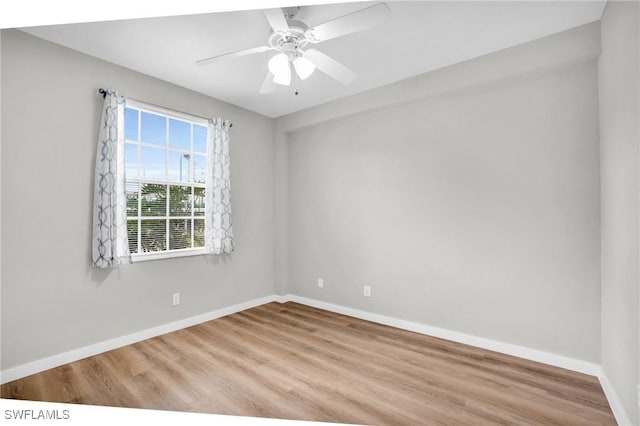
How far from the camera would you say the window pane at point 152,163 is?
3146mm

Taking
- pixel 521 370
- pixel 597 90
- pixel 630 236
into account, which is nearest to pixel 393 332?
pixel 521 370

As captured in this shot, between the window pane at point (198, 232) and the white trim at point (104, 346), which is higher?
the window pane at point (198, 232)

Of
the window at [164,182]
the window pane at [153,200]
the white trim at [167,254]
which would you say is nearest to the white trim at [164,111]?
the window at [164,182]

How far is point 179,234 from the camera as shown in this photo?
11.3ft

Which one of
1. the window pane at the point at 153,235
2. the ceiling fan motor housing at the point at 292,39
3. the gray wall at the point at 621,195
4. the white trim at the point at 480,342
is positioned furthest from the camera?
the window pane at the point at 153,235

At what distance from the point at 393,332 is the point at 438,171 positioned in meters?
1.72

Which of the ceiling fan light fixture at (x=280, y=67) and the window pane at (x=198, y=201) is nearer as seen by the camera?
the ceiling fan light fixture at (x=280, y=67)

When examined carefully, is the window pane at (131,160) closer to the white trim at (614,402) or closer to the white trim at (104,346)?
the white trim at (104,346)

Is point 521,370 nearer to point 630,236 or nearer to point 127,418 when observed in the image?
point 630,236

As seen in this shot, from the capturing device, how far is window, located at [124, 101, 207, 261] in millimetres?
3074

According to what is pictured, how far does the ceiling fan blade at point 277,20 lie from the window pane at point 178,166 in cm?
197

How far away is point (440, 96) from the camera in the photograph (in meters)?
3.11

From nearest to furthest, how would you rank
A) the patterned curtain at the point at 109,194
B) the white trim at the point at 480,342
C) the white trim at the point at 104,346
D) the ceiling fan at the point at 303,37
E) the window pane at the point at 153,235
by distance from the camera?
the ceiling fan at the point at 303,37
the white trim at the point at 104,346
the white trim at the point at 480,342
the patterned curtain at the point at 109,194
the window pane at the point at 153,235

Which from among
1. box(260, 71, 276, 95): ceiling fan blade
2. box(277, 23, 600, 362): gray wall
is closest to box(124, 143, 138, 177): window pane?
box(260, 71, 276, 95): ceiling fan blade
